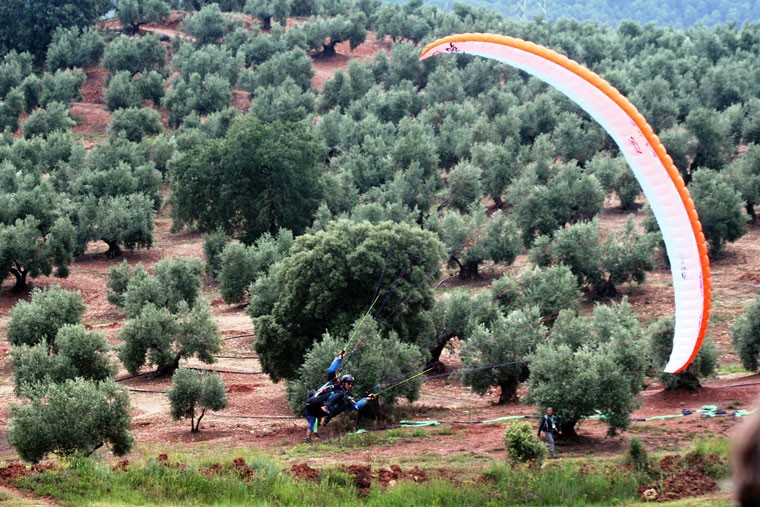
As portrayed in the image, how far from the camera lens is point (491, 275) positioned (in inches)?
1826

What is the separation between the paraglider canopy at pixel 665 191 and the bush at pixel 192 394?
44.6 feet

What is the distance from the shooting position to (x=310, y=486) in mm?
17969

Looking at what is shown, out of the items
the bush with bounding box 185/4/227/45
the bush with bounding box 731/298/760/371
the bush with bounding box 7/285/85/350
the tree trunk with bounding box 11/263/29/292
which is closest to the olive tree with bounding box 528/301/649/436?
the bush with bounding box 731/298/760/371

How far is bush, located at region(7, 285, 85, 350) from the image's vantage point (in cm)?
3544

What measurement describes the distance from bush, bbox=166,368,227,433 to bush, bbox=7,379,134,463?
5.20 metres

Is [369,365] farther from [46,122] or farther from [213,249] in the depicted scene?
[46,122]

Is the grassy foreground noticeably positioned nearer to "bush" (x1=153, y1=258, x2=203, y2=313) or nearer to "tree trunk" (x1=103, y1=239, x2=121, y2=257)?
"bush" (x1=153, y1=258, x2=203, y2=313)

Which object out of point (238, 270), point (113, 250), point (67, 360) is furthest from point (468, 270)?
point (67, 360)

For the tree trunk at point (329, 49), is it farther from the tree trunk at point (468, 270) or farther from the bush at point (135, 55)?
the tree trunk at point (468, 270)

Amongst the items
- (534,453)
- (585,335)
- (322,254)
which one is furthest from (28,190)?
(534,453)

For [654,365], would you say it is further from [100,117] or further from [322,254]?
[100,117]

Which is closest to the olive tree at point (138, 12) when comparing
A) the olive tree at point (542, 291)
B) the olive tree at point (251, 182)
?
the olive tree at point (251, 182)

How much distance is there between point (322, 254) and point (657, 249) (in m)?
20.6

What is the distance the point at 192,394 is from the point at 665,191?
14.9 meters
